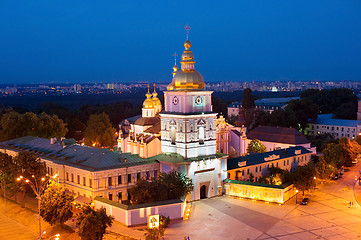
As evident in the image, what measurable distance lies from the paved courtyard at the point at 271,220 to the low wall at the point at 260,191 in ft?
2.93

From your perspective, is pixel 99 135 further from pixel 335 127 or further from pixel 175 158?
pixel 335 127

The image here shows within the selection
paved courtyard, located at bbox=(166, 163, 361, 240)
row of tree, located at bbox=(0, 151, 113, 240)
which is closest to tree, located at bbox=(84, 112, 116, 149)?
row of tree, located at bbox=(0, 151, 113, 240)

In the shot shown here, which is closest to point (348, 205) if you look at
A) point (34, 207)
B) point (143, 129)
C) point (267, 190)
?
point (267, 190)

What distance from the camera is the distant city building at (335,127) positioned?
89.6 metres

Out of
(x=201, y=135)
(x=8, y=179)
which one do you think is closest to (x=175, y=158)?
(x=201, y=135)

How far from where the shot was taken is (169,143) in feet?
153

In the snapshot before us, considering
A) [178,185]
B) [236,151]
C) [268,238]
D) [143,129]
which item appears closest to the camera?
[268,238]

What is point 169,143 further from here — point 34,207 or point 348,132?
point 348,132

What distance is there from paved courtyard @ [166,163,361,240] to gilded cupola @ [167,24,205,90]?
1280cm

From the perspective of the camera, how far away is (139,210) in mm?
35906

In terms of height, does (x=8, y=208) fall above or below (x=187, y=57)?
below

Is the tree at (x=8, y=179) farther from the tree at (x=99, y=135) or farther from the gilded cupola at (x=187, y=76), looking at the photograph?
the tree at (x=99, y=135)

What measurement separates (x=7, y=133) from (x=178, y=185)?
43.1 meters

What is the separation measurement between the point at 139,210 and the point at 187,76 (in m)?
17.2
